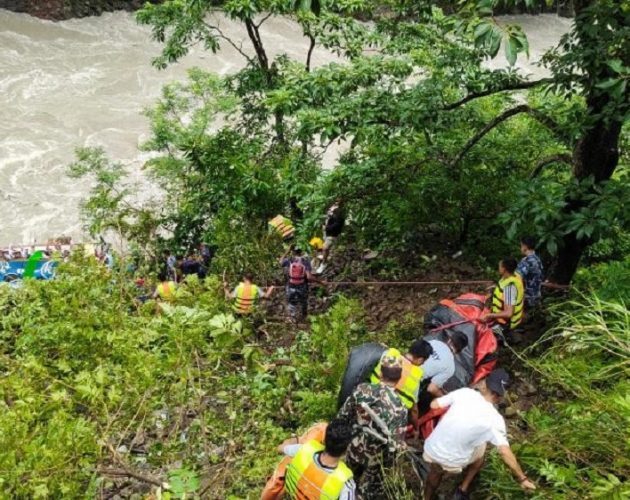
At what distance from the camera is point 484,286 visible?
22.1ft

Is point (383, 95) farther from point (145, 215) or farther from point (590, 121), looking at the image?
point (145, 215)

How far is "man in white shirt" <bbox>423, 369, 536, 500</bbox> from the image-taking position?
3.55 metres

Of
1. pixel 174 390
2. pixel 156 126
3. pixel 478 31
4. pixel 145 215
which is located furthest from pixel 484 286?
pixel 156 126

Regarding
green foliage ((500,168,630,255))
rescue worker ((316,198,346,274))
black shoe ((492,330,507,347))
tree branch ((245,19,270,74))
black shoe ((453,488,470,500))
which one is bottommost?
rescue worker ((316,198,346,274))

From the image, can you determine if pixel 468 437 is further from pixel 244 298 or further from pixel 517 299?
pixel 244 298

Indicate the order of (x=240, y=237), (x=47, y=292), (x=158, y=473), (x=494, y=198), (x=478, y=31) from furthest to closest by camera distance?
(x=240, y=237), (x=494, y=198), (x=47, y=292), (x=158, y=473), (x=478, y=31)

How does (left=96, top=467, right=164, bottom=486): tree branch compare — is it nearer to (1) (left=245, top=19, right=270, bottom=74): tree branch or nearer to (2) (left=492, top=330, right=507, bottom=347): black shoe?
(2) (left=492, top=330, right=507, bottom=347): black shoe

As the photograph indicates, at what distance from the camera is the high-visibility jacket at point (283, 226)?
8.98 metres

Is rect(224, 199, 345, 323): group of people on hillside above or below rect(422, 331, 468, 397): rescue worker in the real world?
below

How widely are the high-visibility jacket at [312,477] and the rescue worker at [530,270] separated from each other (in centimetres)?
294

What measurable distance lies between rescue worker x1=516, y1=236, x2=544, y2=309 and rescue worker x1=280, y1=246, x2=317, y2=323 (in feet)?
9.12

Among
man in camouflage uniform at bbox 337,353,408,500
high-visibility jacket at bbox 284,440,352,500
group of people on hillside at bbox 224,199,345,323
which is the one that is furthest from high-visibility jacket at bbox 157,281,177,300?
high-visibility jacket at bbox 284,440,352,500

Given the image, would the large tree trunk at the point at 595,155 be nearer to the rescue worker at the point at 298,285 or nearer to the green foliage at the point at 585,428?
the green foliage at the point at 585,428

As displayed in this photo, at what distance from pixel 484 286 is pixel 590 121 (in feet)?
8.67
